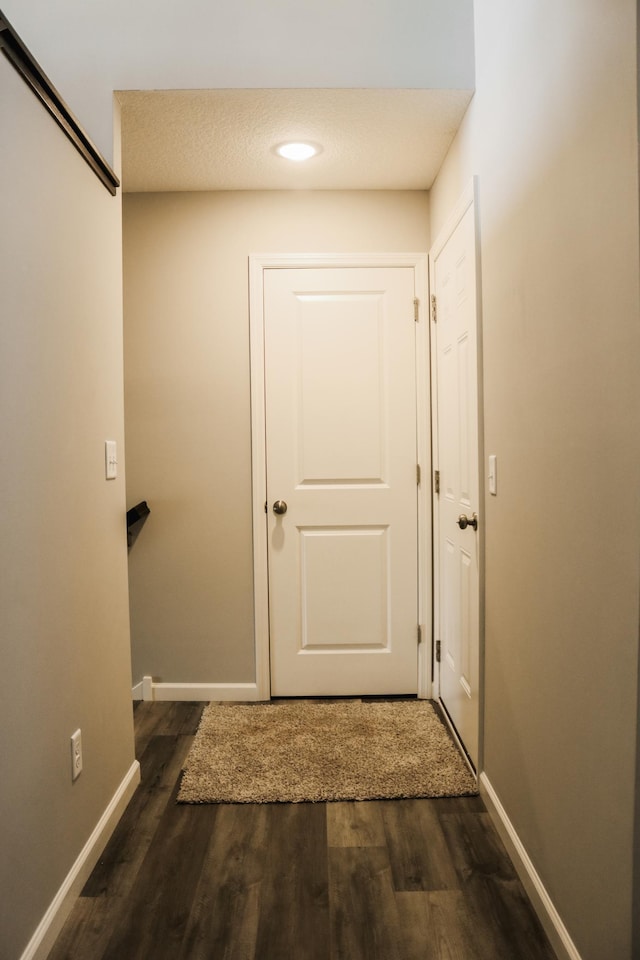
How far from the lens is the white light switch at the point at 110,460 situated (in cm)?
196

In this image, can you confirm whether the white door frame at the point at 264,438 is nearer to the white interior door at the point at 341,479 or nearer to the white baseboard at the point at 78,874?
the white interior door at the point at 341,479

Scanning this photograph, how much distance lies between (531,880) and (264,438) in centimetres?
198

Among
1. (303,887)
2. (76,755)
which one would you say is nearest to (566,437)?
(303,887)

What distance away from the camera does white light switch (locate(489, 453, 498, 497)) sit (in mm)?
1928

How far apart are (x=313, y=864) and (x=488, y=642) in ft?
2.73

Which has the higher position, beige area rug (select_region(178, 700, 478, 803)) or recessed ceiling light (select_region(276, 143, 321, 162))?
recessed ceiling light (select_region(276, 143, 321, 162))

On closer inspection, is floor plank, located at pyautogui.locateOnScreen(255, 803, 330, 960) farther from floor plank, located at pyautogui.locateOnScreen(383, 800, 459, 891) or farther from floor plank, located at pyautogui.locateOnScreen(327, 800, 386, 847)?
floor plank, located at pyautogui.locateOnScreen(383, 800, 459, 891)

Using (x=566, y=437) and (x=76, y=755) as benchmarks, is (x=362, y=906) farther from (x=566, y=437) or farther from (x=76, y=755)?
(x=566, y=437)

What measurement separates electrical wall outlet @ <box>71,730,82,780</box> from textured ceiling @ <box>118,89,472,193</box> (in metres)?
2.01

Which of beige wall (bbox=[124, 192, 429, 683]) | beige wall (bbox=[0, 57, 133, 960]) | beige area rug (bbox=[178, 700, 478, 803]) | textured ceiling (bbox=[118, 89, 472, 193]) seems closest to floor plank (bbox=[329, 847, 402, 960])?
beige area rug (bbox=[178, 700, 478, 803])

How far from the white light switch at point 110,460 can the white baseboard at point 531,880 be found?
1565 mm

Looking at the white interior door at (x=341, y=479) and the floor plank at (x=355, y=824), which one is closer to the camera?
the floor plank at (x=355, y=824)

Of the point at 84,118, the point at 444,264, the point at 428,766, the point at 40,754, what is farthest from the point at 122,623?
the point at 444,264

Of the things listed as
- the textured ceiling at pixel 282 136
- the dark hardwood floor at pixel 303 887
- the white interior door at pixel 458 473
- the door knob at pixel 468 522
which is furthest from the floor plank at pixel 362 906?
the textured ceiling at pixel 282 136
